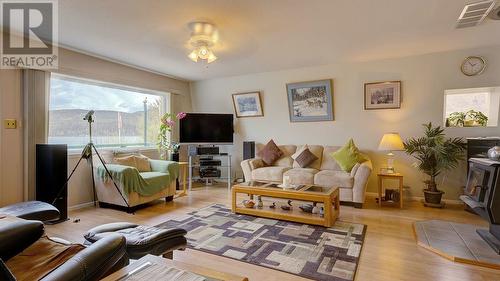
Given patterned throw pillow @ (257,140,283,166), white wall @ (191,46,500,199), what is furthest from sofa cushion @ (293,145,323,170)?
patterned throw pillow @ (257,140,283,166)

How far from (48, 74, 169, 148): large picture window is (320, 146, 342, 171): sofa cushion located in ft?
11.3

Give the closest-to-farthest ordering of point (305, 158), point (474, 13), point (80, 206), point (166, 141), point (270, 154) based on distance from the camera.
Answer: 1. point (474, 13)
2. point (80, 206)
3. point (305, 158)
4. point (270, 154)
5. point (166, 141)

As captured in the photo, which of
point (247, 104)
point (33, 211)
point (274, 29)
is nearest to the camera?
point (33, 211)

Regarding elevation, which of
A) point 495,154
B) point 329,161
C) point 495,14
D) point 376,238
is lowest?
point 376,238

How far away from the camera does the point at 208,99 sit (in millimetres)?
6098

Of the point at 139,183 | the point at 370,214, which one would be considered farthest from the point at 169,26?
the point at 370,214

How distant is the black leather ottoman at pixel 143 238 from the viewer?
64.3 inches

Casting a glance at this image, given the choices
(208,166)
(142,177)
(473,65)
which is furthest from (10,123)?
(473,65)

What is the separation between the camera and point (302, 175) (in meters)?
4.22

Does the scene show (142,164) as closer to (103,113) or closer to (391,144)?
(103,113)

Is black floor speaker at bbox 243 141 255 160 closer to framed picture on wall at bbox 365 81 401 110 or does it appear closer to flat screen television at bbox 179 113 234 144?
flat screen television at bbox 179 113 234 144

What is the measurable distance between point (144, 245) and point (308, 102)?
161 inches

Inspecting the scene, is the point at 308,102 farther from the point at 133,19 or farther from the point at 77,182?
the point at 77,182

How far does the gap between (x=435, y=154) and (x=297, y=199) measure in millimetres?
2307
